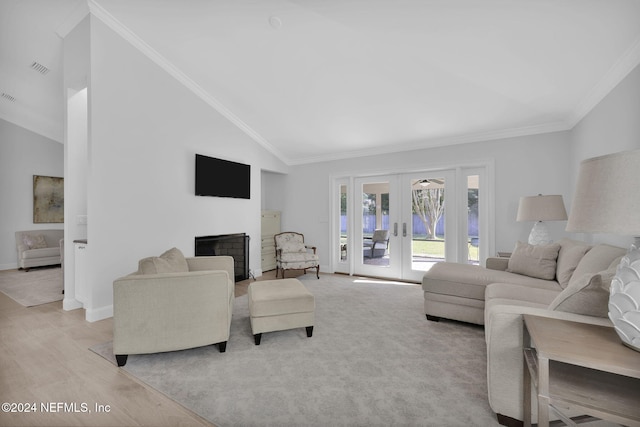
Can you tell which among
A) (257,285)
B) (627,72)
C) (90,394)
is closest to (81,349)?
(90,394)

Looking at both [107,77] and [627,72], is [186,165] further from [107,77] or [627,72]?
[627,72]

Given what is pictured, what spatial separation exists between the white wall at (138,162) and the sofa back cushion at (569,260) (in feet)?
14.8

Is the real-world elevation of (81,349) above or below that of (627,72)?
below

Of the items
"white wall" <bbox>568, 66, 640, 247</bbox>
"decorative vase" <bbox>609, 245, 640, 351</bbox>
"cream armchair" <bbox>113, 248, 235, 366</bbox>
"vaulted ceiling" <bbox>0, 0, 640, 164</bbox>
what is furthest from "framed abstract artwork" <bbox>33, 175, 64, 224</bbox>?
"white wall" <bbox>568, 66, 640, 247</bbox>

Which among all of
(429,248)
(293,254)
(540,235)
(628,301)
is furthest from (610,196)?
(293,254)

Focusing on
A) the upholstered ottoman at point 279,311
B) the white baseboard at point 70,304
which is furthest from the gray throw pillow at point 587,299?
the white baseboard at point 70,304

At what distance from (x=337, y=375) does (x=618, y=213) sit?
1899mm

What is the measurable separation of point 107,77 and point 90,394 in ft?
10.8

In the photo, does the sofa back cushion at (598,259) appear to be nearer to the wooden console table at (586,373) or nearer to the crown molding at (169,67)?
the wooden console table at (586,373)

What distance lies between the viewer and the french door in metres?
4.58

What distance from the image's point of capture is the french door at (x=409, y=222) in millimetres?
4582

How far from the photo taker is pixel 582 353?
3.73ft

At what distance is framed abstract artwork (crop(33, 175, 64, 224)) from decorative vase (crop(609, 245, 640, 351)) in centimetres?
950

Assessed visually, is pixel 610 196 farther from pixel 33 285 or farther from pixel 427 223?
pixel 33 285
